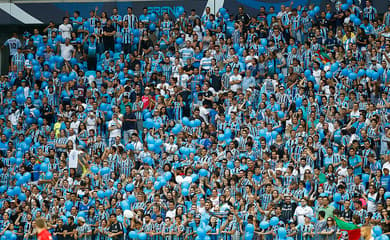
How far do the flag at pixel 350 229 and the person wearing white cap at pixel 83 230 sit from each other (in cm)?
570

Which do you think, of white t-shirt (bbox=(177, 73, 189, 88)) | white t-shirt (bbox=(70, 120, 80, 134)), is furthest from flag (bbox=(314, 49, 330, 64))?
white t-shirt (bbox=(70, 120, 80, 134))

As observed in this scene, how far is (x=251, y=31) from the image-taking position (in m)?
27.1

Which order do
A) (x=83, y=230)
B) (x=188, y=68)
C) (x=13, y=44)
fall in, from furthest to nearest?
(x=13, y=44)
(x=188, y=68)
(x=83, y=230)

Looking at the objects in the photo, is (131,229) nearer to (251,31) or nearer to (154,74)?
(154,74)

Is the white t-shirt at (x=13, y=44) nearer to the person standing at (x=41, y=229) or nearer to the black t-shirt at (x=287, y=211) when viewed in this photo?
the black t-shirt at (x=287, y=211)

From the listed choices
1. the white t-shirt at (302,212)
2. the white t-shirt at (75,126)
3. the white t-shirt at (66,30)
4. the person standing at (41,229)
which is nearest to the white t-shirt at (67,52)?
the white t-shirt at (66,30)

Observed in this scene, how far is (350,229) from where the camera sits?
1978 centimetres

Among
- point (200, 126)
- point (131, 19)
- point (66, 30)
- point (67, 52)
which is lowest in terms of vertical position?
point (200, 126)

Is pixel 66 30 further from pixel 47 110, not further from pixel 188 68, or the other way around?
pixel 188 68

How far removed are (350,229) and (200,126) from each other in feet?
19.9

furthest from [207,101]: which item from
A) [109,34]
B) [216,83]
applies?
[109,34]

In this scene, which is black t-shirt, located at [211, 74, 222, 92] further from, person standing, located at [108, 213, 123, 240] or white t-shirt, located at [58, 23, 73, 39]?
person standing, located at [108, 213, 123, 240]

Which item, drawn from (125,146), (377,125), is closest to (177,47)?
(125,146)

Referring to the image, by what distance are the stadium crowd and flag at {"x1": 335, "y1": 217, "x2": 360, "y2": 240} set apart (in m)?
0.12
